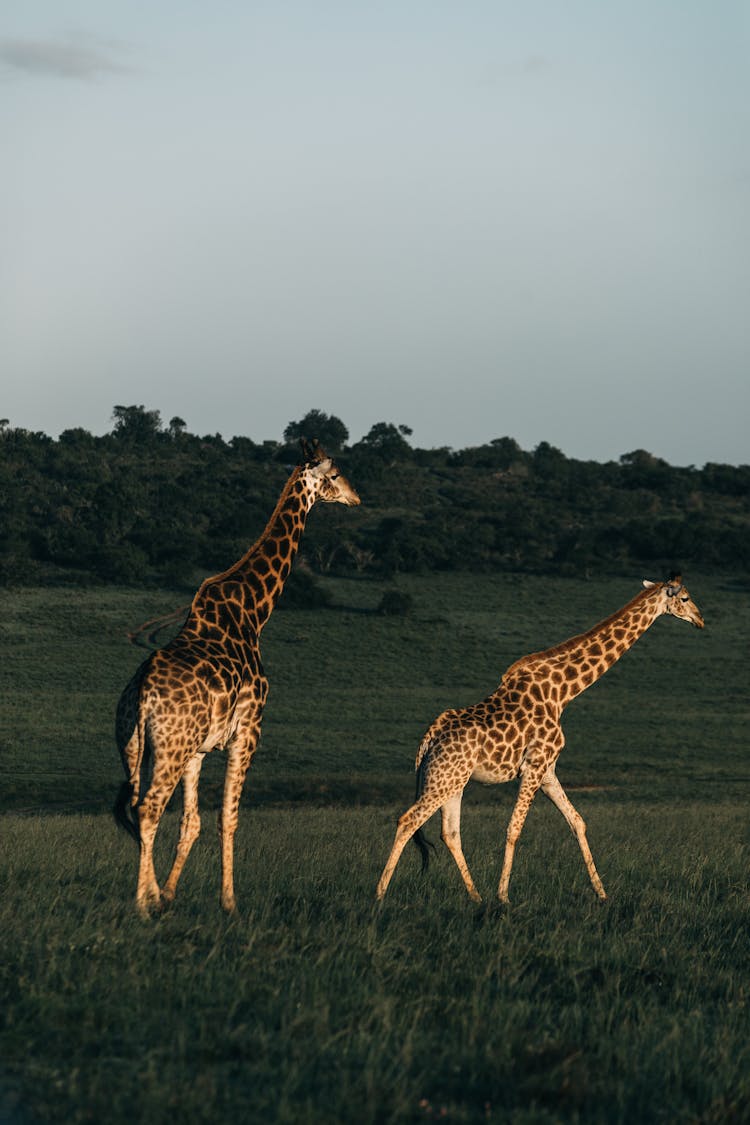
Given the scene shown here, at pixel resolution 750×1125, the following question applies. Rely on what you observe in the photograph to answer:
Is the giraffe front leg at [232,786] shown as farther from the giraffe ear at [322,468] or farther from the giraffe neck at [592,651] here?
the giraffe neck at [592,651]

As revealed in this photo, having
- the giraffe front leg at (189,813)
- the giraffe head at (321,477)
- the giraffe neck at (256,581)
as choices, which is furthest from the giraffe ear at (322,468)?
the giraffe front leg at (189,813)

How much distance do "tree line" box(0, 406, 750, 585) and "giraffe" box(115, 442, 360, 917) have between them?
164ft

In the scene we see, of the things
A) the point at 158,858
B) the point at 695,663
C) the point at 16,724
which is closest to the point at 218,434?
the point at 695,663

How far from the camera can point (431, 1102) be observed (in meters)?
6.30

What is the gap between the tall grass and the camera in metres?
6.28

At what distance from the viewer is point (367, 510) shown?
78.9 m

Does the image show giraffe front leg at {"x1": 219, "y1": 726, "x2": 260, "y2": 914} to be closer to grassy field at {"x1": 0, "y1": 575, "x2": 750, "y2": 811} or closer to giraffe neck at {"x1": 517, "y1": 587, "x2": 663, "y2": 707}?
giraffe neck at {"x1": 517, "y1": 587, "x2": 663, "y2": 707}

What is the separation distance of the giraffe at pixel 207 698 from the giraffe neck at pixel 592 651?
8.27 ft

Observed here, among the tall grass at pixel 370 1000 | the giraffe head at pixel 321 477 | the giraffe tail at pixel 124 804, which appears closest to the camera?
the tall grass at pixel 370 1000

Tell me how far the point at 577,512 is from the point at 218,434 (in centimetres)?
3360

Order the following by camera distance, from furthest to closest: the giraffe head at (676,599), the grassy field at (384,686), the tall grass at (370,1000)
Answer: the grassy field at (384,686) → the giraffe head at (676,599) → the tall grass at (370,1000)

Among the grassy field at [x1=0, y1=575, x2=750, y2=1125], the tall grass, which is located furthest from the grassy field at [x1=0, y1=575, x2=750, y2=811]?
the tall grass

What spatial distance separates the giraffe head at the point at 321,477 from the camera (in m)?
13.0

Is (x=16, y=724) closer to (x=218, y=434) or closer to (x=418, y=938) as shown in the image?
(x=418, y=938)
